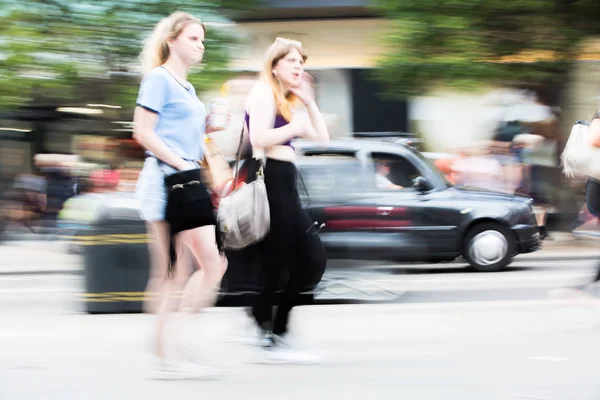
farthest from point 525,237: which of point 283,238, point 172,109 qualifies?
point 172,109

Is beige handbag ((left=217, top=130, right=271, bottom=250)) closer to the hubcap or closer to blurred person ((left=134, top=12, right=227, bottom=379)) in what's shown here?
blurred person ((left=134, top=12, right=227, bottom=379))

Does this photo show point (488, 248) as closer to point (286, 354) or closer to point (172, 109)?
point (286, 354)

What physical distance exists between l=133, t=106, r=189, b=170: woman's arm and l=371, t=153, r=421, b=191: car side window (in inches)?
216

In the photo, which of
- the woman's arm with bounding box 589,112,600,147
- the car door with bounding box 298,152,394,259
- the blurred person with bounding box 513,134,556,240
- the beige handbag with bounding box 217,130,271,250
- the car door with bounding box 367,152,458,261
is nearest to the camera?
the beige handbag with bounding box 217,130,271,250

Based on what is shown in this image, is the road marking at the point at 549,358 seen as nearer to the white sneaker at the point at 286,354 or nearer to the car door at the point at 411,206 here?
the white sneaker at the point at 286,354

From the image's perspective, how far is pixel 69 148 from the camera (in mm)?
22141

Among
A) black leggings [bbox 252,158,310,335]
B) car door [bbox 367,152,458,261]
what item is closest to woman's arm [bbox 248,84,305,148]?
black leggings [bbox 252,158,310,335]

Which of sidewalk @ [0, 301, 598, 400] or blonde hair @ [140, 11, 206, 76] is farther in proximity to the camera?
blonde hair @ [140, 11, 206, 76]

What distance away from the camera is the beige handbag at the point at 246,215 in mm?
5031

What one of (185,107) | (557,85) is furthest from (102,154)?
(185,107)

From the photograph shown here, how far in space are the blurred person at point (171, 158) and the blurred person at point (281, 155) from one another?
340mm

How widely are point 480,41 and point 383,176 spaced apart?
5.86m

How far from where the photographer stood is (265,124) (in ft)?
16.7

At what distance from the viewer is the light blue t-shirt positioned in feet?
15.5
